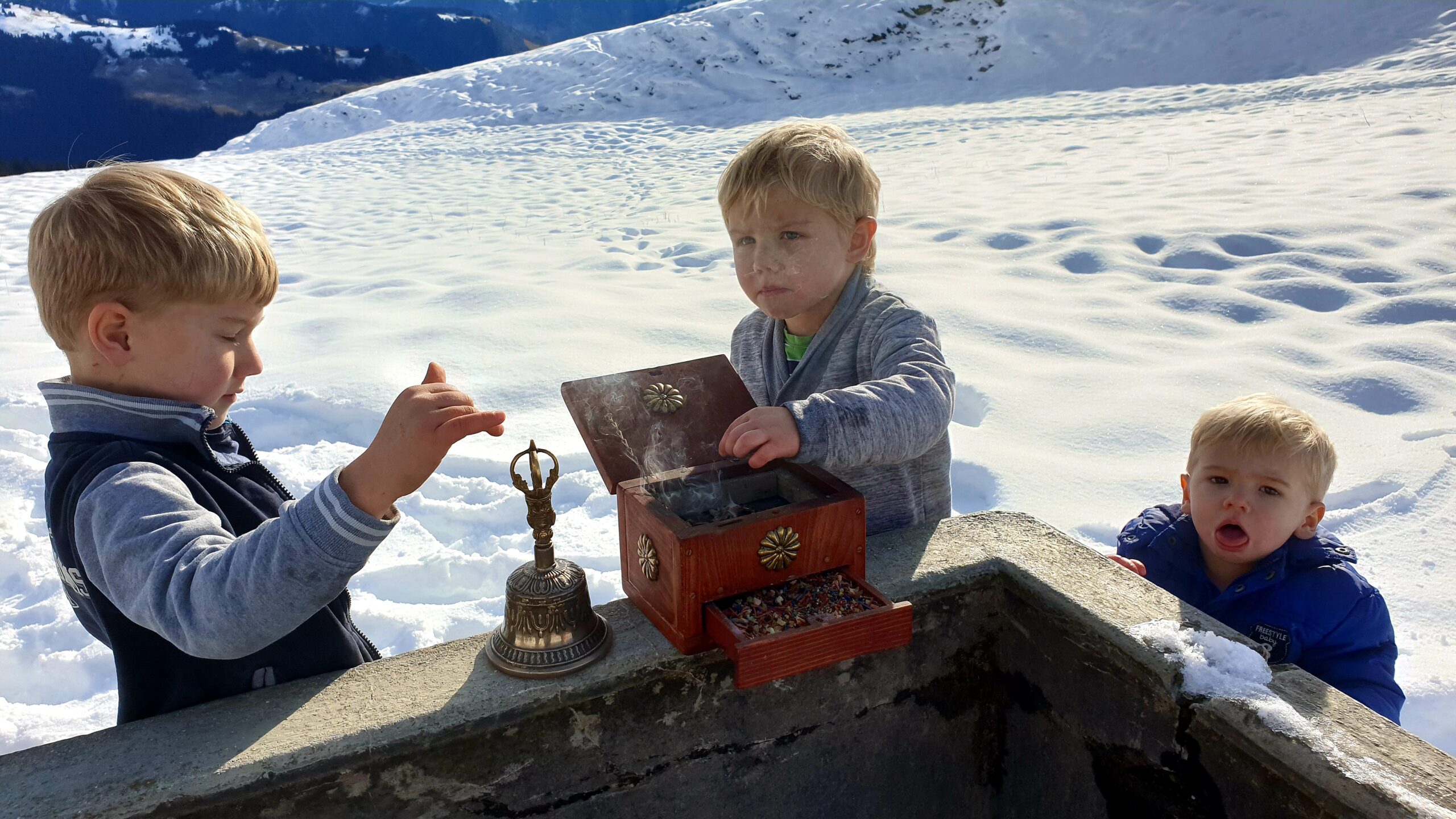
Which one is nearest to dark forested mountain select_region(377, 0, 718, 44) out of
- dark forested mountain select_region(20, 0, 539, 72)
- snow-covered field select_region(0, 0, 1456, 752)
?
dark forested mountain select_region(20, 0, 539, 72)

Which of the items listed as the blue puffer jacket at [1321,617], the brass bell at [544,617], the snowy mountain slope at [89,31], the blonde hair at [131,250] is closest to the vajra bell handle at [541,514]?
the brass bell at [544,617]

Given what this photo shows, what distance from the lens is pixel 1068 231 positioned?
24.2ft

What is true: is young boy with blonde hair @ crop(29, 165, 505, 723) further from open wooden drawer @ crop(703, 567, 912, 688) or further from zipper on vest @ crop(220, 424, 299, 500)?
open wooden drawer @ crop(703, 567, 912, 688)

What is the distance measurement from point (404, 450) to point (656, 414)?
2.00 ft

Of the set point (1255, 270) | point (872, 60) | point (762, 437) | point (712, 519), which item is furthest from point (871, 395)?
point (872, 60)

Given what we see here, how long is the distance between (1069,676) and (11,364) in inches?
241

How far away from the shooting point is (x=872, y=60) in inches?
670

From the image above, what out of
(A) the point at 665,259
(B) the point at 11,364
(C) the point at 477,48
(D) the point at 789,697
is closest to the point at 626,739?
(D) the point at 789,697

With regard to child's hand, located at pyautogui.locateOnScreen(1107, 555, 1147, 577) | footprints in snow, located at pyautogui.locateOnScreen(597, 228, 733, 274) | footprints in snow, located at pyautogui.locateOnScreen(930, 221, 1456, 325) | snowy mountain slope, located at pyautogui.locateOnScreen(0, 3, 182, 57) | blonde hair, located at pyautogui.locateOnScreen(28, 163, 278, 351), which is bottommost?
footprints in snow, located at pyautogui.locateOnScreen(597, 228, 733, 274)

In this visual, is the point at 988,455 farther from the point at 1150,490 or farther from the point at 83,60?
the point at 83,60

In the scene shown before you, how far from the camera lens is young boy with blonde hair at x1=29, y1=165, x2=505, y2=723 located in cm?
152

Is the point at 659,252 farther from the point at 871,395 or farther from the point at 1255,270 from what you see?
the point at 871,395

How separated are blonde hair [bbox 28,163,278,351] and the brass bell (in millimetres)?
639

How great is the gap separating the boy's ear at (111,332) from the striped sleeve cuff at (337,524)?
1.52ft
